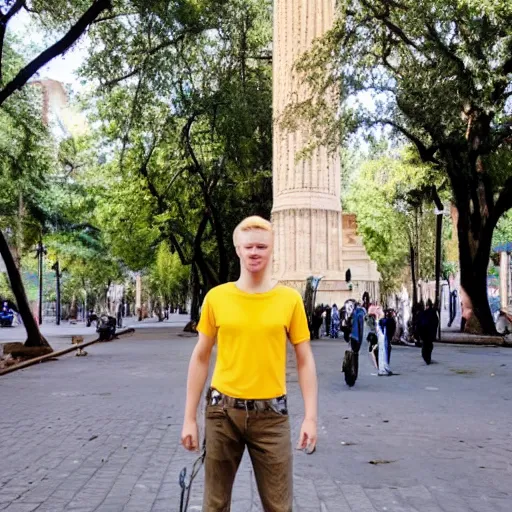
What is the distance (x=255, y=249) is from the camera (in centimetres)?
293

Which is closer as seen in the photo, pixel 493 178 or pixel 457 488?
pixel 457 488

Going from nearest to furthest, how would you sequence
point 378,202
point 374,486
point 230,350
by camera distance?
1. point 230,350
2. point 374,486
3. point 378,202

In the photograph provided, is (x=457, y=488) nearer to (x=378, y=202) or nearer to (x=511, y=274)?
(x=511, y=274)

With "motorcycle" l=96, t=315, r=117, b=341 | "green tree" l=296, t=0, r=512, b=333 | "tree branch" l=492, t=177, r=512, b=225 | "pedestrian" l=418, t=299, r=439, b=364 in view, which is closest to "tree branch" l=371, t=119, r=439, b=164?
"green tree" l=296, t=0, r=512, b=333

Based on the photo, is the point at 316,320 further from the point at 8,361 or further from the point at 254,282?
the point at 254,282

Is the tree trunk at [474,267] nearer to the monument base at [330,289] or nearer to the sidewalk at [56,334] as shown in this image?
the monument base at [330,289]

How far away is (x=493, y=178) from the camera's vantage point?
83.4 ft

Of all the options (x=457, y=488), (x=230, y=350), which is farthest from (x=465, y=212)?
(x=230, y=350)

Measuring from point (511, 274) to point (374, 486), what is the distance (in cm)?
2733

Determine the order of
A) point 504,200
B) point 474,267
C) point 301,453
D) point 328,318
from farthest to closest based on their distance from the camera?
point 328,318
point 474,267
point 504,200
point 301,453

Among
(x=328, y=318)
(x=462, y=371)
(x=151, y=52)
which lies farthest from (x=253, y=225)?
(x=328, y=318)

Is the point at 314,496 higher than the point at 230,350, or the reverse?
the point at 230,350

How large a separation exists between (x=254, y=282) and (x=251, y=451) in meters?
0.66

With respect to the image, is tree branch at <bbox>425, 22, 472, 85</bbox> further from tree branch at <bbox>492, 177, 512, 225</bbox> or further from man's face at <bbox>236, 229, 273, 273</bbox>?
man's face at <bbox>236, 229, 273, 273</bbox>
